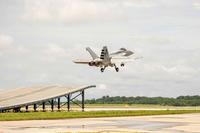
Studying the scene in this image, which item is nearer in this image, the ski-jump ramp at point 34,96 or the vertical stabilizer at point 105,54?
the vertical stabilizer at point 105,54

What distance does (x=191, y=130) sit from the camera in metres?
55.4

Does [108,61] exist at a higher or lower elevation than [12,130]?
higher

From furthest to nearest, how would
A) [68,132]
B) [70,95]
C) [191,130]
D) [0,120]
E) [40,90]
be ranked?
[40,90]
[70,95]
[0,120]
[191,130]
[68,132]

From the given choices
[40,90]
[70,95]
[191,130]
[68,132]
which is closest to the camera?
[68,132]

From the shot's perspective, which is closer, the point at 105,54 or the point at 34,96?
the point at 105,54

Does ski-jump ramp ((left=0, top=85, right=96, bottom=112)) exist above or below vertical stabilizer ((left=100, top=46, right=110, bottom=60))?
below

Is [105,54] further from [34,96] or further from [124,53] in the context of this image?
[34,96]

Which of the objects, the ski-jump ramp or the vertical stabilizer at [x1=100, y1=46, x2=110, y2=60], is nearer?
the vertical stabilizer at [x1=100, y1=46, x2=110, y2=60]

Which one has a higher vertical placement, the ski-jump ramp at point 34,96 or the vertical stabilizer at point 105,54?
the vertical stabilizer at point 105,54

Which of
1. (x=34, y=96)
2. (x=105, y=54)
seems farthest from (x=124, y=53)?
(x=34, y=96)

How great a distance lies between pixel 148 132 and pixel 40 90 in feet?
188

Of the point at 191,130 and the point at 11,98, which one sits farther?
the point at 11,98

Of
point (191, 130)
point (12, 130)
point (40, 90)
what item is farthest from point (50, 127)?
point (40, 90)

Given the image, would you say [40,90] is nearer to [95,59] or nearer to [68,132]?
[95,59]
